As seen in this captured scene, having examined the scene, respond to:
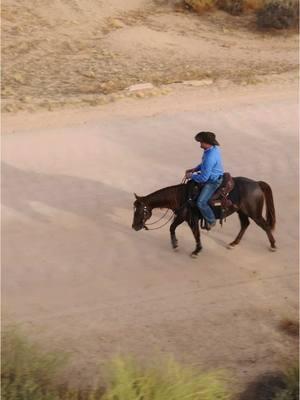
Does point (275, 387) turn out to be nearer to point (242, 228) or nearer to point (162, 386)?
point (162, 386)

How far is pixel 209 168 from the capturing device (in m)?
9.77

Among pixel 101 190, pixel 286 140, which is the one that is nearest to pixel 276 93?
pixel 286 140

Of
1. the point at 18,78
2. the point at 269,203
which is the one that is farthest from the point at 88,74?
the point at 269,203

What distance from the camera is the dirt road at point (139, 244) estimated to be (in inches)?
348

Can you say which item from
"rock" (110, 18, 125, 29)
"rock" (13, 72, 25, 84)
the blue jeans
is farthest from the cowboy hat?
"rock" (110, 18, 125, 29)

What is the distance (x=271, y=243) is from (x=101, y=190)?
4020mm

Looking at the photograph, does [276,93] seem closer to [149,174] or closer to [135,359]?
[149,174]

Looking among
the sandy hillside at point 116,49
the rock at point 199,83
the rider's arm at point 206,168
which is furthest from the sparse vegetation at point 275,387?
the rock at point 199,83

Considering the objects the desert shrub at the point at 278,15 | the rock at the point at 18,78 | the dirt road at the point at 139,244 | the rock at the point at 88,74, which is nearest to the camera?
the dirt road at the point at 139,244

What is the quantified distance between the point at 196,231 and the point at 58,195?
12.2 feet

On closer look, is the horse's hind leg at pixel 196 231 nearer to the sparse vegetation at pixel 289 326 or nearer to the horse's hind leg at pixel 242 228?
the horse's hind leg at pixel 242 228

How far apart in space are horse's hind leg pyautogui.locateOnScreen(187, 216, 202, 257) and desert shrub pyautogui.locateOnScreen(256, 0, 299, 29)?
1450cm

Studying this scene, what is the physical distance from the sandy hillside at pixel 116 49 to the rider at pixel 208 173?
7701 mm

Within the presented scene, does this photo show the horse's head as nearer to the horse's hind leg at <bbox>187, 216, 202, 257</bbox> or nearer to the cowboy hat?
the horse's hind leg at <bbox>187, 216, 202, 257</bbox>
